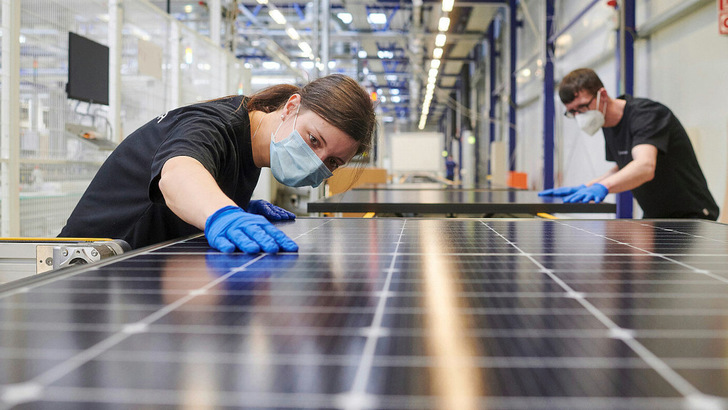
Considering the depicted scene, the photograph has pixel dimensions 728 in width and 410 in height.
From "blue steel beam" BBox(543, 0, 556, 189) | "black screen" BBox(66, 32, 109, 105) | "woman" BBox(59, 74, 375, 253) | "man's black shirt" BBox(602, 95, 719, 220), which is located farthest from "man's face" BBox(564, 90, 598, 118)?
"blue steel beam" BBox(543, 0, 556, 189)

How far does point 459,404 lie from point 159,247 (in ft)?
3.64

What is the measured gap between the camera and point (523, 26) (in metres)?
11.9

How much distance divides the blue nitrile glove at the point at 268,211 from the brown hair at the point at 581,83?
2.52m

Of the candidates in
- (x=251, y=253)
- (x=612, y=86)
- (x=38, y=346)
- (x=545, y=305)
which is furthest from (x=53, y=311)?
(x=612, y=86)

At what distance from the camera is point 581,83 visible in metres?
3.76

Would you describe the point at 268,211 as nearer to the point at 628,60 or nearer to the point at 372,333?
the point at 372,333

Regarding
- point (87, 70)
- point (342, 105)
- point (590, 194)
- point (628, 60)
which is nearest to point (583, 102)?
point (590, 194)

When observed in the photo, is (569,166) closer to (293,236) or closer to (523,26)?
(523,26)

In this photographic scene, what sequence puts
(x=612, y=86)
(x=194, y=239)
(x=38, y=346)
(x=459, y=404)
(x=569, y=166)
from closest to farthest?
(x=459, y=404)
(x=38, y=346)
(x=194, y=239)
(x=612, y=86)
(x=569, y=166)

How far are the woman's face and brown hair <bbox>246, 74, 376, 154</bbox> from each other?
18mm

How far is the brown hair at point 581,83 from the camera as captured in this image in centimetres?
374

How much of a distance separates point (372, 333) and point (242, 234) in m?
0.71

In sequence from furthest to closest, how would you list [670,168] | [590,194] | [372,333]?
[670,168] → [590,194] → [372,333]

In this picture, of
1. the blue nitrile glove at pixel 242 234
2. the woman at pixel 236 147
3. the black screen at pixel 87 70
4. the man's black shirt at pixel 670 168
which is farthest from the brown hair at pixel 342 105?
the black screen at pixel 87 70
